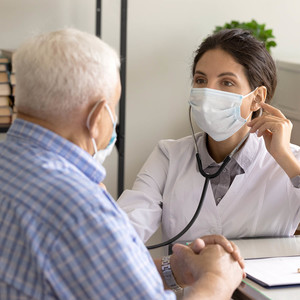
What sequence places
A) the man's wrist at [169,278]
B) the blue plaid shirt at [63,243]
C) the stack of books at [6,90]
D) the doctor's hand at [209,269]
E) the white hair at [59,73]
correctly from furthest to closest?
the stack of books at [6,90] → the man's wrist at [169,278] → the doctor's hand at [209,269] → the white hair at [59,73] → the blue plaid shirt at [63,243]

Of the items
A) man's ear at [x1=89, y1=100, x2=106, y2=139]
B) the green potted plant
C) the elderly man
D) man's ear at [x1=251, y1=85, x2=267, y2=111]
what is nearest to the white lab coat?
man's ear at [x1=251, y1=85, x2=267, y2=111]

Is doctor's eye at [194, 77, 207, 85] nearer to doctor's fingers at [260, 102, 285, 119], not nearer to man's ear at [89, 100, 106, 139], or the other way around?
doctor's fingers at [260, 102, 285, 119]

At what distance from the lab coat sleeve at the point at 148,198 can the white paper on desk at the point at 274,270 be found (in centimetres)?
39

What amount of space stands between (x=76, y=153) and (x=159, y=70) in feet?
6.44

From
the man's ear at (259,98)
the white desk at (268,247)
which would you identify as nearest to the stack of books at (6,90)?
the man's ear at (259,98)

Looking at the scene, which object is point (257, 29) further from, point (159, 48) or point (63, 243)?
point (63, 243)

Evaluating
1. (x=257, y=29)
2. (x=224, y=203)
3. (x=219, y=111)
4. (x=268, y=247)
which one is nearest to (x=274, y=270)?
(x=268, y=247)

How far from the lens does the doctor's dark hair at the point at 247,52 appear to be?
176 centimetres

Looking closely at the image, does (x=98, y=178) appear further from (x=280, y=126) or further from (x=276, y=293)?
(x=280, y=126)

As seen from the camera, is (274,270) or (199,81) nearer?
(274,270)

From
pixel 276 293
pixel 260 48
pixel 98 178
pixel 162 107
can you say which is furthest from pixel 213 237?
pixel 162 107

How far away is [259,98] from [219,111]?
0.15 metres

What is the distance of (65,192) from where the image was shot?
863mm

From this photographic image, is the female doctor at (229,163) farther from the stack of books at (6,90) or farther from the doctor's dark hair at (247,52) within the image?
the stack of books at (6,90)
